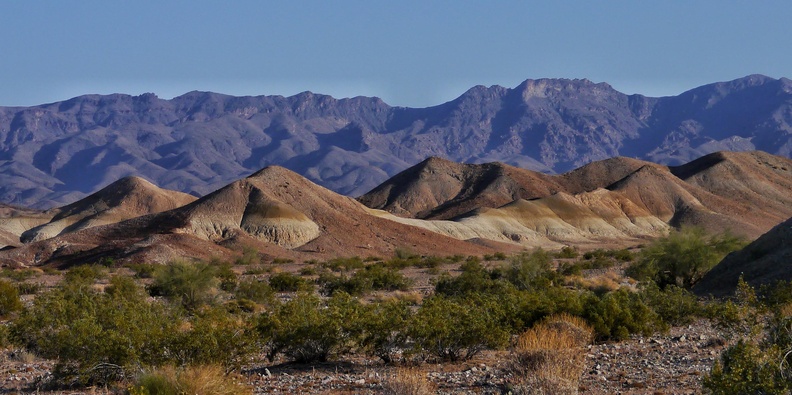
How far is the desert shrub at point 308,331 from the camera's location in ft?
63.1

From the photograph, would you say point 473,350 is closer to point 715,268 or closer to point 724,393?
point 724,393

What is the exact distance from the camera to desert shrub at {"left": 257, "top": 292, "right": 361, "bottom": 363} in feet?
63.1

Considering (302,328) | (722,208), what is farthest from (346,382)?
(722,208)

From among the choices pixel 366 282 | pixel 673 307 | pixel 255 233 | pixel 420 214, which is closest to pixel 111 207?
pixel 255 233

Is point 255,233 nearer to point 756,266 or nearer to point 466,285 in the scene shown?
point 466,285

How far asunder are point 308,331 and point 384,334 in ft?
5.21

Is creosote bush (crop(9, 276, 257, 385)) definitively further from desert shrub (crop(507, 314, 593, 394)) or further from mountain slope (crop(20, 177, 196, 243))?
mountain slope (crop(20, 177, 196, 243))

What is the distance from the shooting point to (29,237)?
104188mm

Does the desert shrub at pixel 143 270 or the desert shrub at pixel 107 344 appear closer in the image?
the desert shrub at pixel 107 344

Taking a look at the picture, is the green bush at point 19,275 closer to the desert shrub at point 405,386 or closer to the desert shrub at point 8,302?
the desert shrub at point 8,302

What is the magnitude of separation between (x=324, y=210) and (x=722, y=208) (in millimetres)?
61580

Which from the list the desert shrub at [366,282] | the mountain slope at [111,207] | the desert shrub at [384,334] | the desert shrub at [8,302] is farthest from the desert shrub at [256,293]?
the mountain slope at [111,207]

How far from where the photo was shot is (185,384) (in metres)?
13.9

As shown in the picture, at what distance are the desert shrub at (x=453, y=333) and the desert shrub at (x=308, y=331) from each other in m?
1.41
